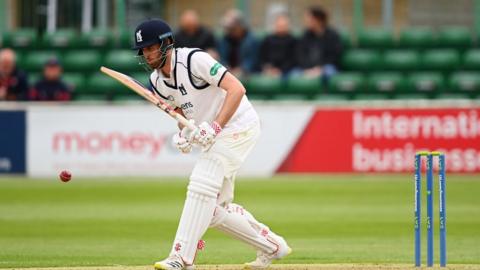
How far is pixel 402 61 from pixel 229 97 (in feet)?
33.2

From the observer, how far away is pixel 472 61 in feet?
51.3

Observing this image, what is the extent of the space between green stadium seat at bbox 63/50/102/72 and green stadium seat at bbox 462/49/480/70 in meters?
5.65

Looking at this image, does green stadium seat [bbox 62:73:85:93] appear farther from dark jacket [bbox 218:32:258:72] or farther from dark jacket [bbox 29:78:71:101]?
dark jacket [bbox 218:32:258:72]

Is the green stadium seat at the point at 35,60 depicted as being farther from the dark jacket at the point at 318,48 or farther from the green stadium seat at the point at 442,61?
the green stadium seat at the point at 442,61

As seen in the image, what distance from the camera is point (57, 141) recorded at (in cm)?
1375

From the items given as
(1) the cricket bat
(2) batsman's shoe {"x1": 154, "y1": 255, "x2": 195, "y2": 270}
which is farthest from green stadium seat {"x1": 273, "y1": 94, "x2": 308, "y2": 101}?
(2) batsman's shoe {"x1": 154, "y1": 255, "x2": 195, "y2": 270}

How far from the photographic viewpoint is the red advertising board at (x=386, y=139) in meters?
13.4

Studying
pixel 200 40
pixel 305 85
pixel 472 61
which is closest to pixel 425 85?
pixel 472 61

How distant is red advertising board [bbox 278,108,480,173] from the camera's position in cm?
1341

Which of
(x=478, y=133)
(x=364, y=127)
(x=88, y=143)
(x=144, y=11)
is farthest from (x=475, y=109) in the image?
(x=144, y=11)

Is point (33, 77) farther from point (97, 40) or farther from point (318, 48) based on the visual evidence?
point (318, 48)

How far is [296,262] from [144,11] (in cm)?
1153

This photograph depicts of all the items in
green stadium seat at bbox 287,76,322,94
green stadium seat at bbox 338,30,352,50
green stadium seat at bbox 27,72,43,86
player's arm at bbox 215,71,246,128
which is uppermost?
green stadium seat at bbox 338,30,352,50

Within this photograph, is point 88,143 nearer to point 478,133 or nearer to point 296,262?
point 478,133
